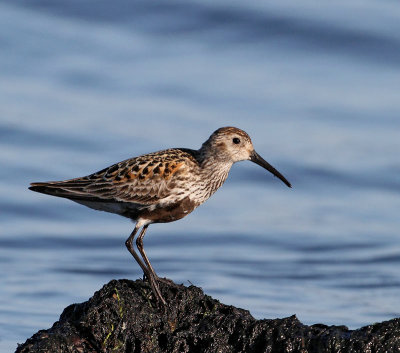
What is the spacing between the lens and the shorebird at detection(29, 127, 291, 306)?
11180 millimetres

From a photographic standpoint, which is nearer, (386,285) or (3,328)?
(3,328)

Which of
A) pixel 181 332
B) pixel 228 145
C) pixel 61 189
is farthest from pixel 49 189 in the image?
pixel 181 332

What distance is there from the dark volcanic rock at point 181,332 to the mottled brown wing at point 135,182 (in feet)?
6.30

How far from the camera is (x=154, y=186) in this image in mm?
11250

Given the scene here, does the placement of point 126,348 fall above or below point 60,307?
below

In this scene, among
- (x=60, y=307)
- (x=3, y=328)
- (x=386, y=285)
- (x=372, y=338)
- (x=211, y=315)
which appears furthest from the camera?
(x=386, y=285)

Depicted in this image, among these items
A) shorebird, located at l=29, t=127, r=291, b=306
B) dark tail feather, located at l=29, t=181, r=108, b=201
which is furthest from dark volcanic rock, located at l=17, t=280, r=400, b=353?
dark tail feather, located at l=29, t=181, r=108, b=201

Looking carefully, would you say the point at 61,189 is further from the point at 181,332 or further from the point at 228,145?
the point at 181,332

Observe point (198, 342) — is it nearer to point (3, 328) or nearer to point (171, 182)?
point (171, 182)

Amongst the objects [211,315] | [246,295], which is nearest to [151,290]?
[211,315]

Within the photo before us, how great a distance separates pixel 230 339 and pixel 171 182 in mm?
2816

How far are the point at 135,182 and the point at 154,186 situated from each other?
231mm

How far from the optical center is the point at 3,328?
516 inches

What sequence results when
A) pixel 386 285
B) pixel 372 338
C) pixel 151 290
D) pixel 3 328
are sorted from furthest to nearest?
pixel 386 285 < pixel 3 328 < pixel 151 290 < pixel 372 338
